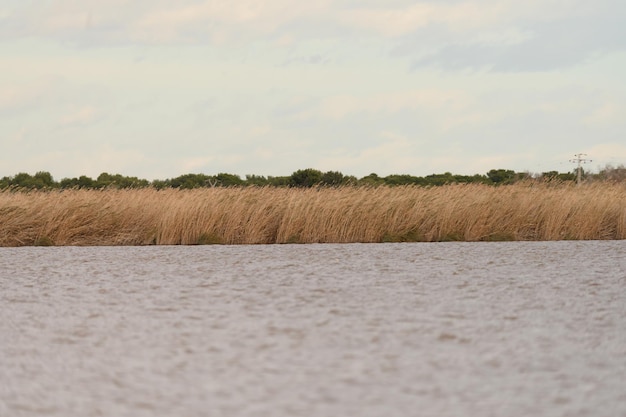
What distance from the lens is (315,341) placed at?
5035 millimetres

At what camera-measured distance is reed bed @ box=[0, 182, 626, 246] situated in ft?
47.2

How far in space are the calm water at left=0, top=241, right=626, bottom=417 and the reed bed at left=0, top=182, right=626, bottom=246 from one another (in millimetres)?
4669

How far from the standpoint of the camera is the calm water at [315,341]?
145 inches

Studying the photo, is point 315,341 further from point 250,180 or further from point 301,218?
point 250,180

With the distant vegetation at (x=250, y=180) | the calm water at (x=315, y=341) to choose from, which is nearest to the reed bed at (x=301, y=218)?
the calm water at (x=315, y=341)

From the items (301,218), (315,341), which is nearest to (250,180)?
(301,218)

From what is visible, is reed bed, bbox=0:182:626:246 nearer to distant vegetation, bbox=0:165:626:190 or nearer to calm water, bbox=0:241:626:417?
calm water, bbox=0:241:626:417

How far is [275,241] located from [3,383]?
10.4 meters

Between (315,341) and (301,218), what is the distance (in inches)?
371

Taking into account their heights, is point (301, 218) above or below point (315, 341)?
above

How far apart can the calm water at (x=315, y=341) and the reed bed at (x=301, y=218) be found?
4669 millimetres

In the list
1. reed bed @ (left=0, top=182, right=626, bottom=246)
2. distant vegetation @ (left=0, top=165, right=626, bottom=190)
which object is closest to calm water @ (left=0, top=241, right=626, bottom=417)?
reed bed @ (left=0, top=182, right=626, bottom=246)

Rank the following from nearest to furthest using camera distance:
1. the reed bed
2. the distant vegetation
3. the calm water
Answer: the calm water < the reed bed < the distant vegetation

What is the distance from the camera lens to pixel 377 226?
575 inches
